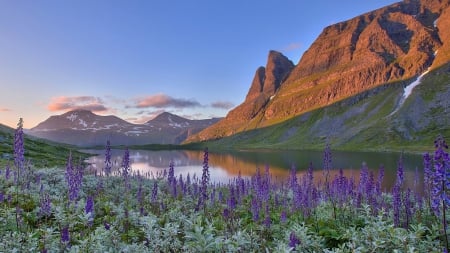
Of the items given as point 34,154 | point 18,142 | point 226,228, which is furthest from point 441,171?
point 34,154

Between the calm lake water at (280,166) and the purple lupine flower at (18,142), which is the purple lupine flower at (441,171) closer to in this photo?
the purple lupine flower at (18,142)

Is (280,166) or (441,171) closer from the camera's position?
(441,171)

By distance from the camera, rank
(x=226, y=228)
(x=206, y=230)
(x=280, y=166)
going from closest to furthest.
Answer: (x=206, y=230) < (x=226, y=228) < (x=280, y=166)

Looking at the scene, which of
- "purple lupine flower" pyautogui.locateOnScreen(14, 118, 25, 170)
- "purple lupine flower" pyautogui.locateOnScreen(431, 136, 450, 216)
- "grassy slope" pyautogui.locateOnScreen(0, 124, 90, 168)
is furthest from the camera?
"grassy slope" pyautogui.locateOnScreen(0, 124, 90, 168)

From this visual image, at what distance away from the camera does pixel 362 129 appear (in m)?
197

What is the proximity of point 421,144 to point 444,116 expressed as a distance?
119 feet

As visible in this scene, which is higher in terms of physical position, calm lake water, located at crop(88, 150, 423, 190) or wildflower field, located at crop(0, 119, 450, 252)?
wildflower field, located at crop(0, 119, 450, 252)

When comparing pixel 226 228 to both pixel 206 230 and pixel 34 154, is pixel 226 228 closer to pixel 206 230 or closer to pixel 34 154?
pixel 206 230

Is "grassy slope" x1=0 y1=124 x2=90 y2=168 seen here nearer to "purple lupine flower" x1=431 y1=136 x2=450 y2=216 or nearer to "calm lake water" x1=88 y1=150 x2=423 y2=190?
"calm lake water" x1=88 y1=150 x2=423 y2=190

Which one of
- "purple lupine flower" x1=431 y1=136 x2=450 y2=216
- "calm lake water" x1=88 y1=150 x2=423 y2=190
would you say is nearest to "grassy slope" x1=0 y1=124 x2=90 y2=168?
"calm lake water" x1=88 y1=150 x2=423 y2=190

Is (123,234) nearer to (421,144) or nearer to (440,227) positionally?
(440,227)

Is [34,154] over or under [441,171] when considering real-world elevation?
under

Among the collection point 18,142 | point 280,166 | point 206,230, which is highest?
point 18,142

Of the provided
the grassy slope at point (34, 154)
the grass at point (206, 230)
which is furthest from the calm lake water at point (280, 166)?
the grass at point (206, 230)
